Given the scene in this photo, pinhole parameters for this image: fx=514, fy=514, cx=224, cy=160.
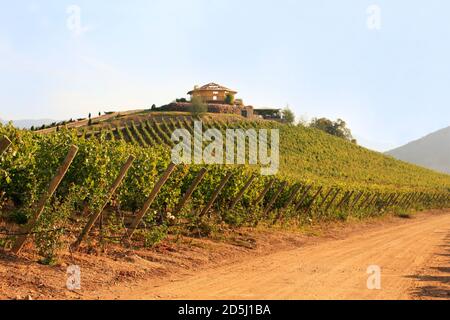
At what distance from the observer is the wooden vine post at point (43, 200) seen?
8.92 metres

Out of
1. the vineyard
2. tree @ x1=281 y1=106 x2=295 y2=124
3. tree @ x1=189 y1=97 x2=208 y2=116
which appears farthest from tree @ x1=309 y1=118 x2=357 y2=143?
the vineyard

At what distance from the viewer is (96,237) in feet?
37.2

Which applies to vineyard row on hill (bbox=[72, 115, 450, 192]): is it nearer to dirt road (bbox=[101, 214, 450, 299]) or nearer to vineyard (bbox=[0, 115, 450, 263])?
vineyard (bbox=[0, 115, 450, 263])

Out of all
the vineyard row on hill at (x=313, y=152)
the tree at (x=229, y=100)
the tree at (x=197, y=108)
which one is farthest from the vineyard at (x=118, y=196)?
the tree at (x=229, y=100)

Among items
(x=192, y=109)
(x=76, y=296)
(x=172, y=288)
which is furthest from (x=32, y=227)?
(x=192, y=109)

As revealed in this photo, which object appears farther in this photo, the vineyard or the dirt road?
the vineyard

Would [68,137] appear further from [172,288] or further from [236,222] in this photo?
[236,222]

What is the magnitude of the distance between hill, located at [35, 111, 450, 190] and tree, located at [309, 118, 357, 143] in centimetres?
3230

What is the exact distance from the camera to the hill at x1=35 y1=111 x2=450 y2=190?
61844 millimetres

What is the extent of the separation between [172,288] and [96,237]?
11.2 feet

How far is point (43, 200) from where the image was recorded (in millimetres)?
8961

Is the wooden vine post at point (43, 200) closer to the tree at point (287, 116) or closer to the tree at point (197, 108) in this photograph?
the tree at point (197, 108)

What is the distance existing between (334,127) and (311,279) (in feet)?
397

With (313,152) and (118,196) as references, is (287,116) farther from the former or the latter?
(118,196)
